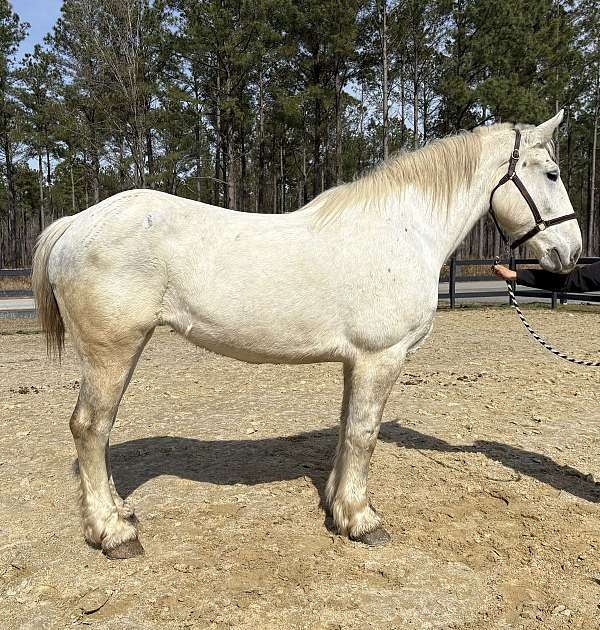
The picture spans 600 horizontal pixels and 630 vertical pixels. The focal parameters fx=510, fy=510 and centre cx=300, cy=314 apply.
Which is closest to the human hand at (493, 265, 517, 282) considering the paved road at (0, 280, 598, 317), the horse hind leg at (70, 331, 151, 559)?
the horse hind leg at (70, 331, 151, 559)

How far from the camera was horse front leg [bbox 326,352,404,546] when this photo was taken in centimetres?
284

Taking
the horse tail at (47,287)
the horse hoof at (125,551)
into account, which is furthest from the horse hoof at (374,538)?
the horse tail at (47,287)

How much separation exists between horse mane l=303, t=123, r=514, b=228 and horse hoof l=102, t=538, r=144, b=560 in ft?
6.85

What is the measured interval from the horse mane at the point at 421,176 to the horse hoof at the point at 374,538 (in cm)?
185

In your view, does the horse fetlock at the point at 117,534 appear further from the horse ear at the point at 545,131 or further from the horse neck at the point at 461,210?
the horse ear at the point at 545,131

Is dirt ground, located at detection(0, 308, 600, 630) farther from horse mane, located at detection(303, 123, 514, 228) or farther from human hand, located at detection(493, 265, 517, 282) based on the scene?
horse mane, located at detection(303, 123, 514, 228)

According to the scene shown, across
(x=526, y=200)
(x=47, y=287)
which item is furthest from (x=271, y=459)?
(x=526, y=200)

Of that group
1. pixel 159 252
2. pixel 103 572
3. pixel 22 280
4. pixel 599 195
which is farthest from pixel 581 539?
pixel 599 195

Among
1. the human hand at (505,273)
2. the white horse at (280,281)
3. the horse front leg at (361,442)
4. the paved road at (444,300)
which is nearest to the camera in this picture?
the white horse at (280,281)

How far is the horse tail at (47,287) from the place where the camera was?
114 inches

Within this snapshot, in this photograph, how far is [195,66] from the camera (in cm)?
1977

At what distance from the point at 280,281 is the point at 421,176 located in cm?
110

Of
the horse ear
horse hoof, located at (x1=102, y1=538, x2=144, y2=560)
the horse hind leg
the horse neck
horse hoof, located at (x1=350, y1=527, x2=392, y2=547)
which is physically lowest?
horse hoof, located at (x1=350, y1=527, x2=392, y2=547)

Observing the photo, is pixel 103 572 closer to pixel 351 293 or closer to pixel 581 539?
pixel 351 293
